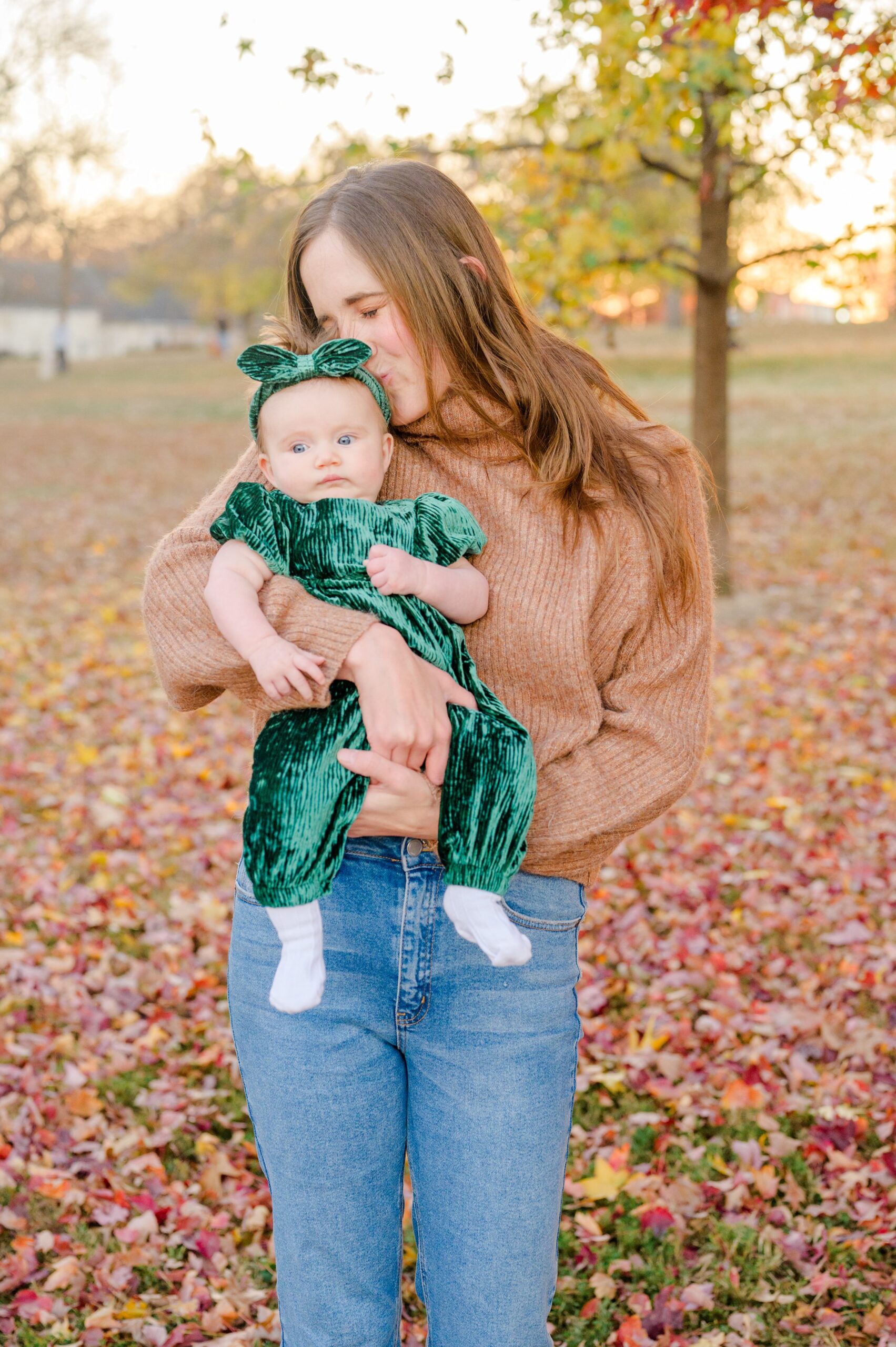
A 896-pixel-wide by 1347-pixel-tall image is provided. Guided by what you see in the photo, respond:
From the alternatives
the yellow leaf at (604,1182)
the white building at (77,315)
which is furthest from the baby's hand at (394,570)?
the white building at (77,315)

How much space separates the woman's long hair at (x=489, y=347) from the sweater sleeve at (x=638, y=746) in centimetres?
6

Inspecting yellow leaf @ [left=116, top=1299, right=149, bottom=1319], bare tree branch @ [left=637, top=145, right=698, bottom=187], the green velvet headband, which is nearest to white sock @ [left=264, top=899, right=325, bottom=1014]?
the green velvet headband

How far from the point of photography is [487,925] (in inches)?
71.3

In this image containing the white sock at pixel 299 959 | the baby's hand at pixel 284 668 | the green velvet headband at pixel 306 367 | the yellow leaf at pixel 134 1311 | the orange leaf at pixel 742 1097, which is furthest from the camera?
the orange leaf at pixel 742 1097

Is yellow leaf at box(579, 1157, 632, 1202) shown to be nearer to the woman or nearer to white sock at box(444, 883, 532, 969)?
the woman

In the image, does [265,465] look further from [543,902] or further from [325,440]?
[543,902]

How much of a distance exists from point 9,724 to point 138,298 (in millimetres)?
48229

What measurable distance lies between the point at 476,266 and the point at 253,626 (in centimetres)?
79

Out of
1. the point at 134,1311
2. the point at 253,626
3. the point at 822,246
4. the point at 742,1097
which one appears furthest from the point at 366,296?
the point at 822,246

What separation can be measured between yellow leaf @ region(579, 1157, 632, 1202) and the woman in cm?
166

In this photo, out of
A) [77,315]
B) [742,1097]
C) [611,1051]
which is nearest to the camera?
[742,1097]

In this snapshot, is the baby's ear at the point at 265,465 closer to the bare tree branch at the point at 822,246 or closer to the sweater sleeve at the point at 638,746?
the sweater sleeve at the point at 638,746

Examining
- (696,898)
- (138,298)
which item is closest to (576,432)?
(696,898)

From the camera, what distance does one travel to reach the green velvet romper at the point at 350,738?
1.84m
